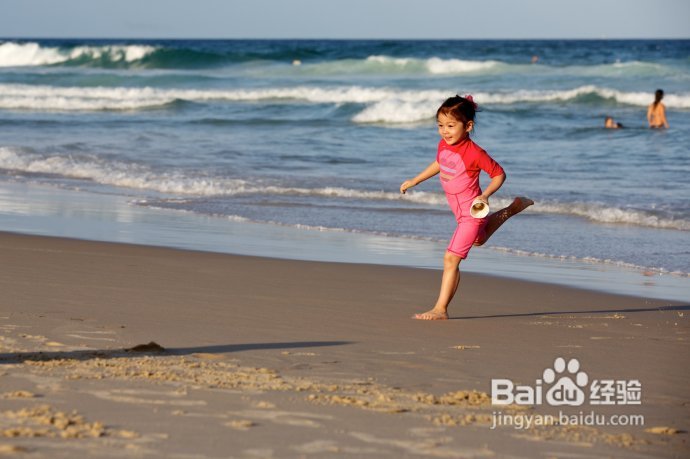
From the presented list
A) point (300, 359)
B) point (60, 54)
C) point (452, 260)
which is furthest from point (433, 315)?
point (60, 54)

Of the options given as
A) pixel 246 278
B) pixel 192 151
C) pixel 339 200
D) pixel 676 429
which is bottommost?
pixel 676 429

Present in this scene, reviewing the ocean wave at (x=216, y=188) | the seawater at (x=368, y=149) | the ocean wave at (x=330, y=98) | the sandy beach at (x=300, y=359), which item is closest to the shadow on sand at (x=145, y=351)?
the sandy beach at (x=300, y=359)

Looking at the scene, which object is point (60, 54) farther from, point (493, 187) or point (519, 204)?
point (493, 187)

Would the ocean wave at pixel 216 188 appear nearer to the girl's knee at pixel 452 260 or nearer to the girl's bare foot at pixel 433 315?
the girl's knee at pixel 452 260

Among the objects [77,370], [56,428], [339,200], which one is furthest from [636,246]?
[56,428]

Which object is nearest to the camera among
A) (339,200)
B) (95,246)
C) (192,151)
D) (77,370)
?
(77,370)

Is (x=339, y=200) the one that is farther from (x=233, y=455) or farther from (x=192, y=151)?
(x=233, y=455)

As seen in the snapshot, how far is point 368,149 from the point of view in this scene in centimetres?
1778

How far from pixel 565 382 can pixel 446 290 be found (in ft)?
5.54

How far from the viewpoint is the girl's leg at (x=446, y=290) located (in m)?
5.80

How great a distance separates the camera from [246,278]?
6855mm

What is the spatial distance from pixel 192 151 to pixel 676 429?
14.0m

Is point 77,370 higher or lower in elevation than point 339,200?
lower

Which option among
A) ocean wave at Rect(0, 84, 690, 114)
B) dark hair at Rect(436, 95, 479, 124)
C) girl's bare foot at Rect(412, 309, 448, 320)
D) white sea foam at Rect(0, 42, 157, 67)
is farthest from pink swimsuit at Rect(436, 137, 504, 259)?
white sea foam at Rect(0, 42, 157, 67)
